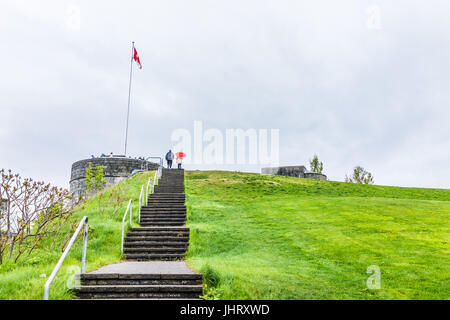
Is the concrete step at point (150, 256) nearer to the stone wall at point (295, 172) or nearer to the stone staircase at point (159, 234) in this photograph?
the stone staircase at point (159, 234)

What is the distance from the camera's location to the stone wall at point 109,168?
2867cm

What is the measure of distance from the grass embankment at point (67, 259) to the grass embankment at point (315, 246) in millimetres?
2330

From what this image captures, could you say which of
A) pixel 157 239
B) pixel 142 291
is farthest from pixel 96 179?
pixel 142 291

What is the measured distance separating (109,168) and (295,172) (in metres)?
18.6

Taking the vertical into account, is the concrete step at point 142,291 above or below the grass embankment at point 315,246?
below

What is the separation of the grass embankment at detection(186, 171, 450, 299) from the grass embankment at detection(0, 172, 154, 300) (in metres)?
2.33

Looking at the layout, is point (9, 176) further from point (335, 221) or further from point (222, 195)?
point (222, 195)

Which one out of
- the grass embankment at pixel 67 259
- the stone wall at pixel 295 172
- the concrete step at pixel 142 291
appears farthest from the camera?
the stone wall at pixel 295 172

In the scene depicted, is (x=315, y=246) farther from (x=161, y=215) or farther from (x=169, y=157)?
(x=169, y=157)

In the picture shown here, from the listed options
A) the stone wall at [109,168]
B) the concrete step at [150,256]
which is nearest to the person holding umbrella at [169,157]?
the stone wall at [109,168]

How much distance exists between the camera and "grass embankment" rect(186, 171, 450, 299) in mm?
5840
